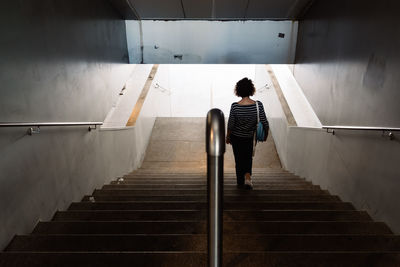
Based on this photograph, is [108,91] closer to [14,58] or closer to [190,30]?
[14,58]

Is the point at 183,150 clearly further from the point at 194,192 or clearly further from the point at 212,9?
the point at 194,192

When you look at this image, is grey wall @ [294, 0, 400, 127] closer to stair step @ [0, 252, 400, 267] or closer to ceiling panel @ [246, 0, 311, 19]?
ceiling panel @ [246, 0, 311, 19]

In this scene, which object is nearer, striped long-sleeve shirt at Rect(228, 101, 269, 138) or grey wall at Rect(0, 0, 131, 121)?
grey wall at Rect(0, 0, 131, 121)

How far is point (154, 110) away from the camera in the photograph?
750 cm

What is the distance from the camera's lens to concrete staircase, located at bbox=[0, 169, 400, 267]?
140 cm

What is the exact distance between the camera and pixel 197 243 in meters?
1.62

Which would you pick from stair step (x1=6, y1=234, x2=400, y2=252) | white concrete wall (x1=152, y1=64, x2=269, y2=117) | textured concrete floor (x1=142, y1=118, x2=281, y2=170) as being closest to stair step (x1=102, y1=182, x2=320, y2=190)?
stair step (x1=6, y1=234, x2=400, y2=252)

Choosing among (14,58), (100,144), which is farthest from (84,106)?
(14,58)

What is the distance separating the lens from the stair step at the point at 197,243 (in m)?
1.59

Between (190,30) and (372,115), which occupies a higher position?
(190,30)

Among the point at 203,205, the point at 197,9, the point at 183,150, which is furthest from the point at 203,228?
the point at 183,150

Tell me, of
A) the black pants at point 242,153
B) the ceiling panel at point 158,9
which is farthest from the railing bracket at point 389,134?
the ceiling panel at point 158,9

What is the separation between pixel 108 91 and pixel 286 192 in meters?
3.00

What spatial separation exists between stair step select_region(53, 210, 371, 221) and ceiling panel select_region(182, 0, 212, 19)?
4.07m
